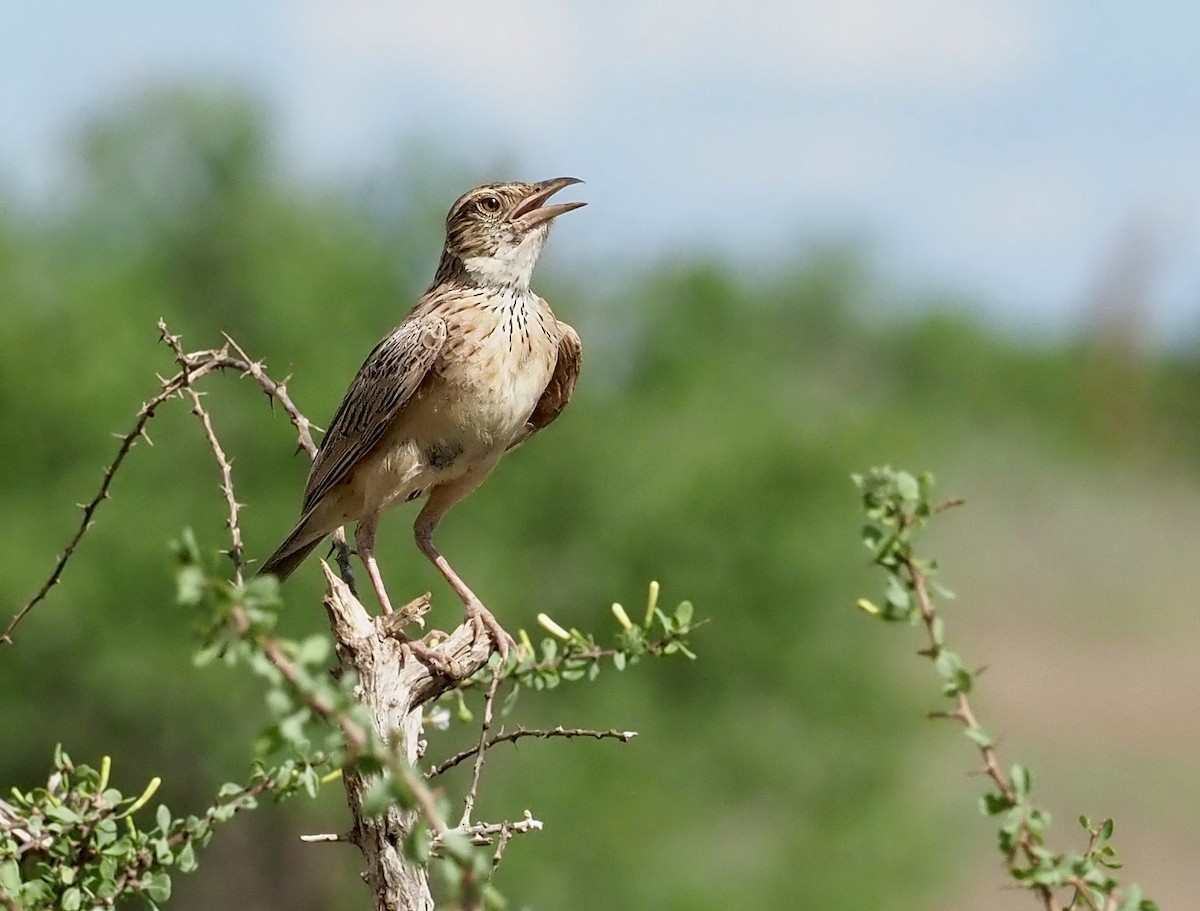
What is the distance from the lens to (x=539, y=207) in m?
6.77

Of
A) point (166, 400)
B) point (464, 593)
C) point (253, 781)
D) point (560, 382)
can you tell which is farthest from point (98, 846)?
point (560, 382)

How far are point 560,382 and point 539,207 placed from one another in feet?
2.59

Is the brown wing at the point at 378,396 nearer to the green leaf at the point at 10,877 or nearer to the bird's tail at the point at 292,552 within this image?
the bird's tail at the point at 292,552

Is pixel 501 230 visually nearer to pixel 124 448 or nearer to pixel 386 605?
pixel 386 605

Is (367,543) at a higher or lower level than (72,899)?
higher

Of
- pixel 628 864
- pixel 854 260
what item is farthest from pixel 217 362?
pixel 854 260

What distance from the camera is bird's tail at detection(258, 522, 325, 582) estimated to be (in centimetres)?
620

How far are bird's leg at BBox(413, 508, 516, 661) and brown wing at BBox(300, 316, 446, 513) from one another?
402mm

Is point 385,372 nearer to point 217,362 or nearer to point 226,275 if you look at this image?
point 217,362

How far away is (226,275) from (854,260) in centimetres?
2820

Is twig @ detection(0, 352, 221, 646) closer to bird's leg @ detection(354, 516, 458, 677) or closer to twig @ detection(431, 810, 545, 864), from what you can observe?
bird's leg @ detection(354, 516, 458, 677)

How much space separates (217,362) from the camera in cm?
439

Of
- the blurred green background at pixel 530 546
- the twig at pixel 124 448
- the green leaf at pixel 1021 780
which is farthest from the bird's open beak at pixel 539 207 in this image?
the blurred green background at pixel 530 546

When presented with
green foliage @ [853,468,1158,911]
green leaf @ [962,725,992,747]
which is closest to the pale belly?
green foliage @ [853,468,1158,911]
